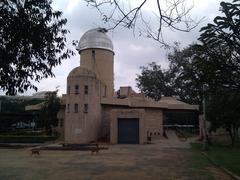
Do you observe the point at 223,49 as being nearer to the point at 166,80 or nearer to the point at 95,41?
the point at 95,41

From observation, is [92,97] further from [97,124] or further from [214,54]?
[214,54]

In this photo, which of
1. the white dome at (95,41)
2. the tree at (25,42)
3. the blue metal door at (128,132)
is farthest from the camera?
the white dome at (95,41)

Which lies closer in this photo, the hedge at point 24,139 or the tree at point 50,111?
the hedge at point 24,139

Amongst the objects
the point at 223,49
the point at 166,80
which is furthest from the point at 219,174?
the point at 166,80

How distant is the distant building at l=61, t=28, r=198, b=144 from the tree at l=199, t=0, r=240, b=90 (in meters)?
30.2

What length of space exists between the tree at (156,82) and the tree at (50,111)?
24575 millimetres

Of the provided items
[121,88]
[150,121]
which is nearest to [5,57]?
[150,121]

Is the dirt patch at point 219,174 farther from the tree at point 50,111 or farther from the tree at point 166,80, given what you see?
the tree at point 166,80

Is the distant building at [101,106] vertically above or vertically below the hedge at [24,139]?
above

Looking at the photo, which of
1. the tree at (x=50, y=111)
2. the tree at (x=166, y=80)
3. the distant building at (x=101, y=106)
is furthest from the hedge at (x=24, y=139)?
the tree at (x=166, y=80)

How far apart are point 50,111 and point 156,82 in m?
27.0

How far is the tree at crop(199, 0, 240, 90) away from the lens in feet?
47.0

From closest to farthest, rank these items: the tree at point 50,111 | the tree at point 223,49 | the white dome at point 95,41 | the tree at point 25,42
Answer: the tree at point 25,42 < the tree at point 223,49 < the tree at point 50,111 < the white dome at point 95,41

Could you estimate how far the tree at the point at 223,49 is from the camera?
47.0 ft
